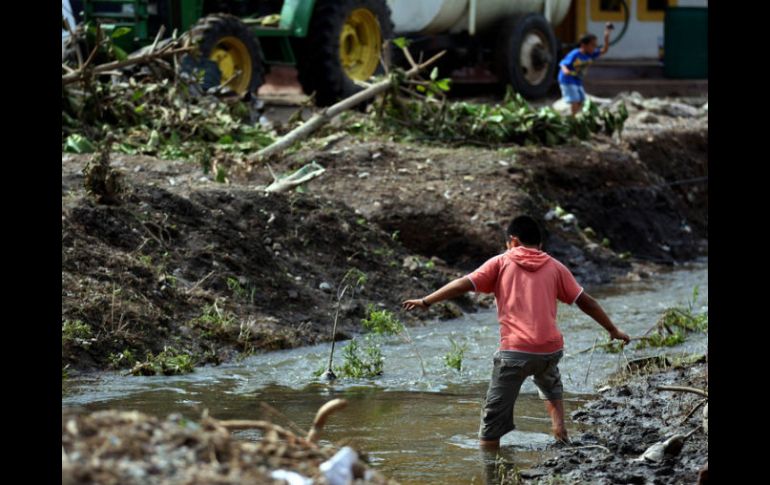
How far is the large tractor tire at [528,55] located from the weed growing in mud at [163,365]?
13634 mm

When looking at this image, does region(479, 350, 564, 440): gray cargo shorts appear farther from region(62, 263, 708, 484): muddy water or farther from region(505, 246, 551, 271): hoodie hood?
region(505, 246, 551, 271): hoodie hood

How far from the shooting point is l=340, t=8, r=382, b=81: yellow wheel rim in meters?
19.5

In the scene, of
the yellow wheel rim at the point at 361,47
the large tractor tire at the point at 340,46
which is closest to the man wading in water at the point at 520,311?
the large tractor tire at the point at 340,46

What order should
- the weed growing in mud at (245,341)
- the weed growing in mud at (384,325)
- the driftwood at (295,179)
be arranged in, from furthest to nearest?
1. the driftwood at (295,179)
2. the weed growing in mud at (384,325)
3. the weed growing in mud at (245,341)

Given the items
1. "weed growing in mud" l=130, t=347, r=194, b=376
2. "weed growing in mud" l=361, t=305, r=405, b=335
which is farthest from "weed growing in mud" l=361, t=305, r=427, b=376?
"weed growing in mud" l=130, t=347, r=194, b=376

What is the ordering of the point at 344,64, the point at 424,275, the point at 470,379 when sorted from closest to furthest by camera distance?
the point at 470,379, the point at 424,275, the point at 344,64

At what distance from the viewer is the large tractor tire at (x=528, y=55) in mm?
21969

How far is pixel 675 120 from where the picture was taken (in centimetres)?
2003

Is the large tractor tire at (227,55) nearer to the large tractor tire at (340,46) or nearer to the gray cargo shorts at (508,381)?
the large tractor tire at (340,46)

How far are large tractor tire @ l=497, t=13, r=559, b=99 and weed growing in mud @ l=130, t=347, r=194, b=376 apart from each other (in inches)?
537

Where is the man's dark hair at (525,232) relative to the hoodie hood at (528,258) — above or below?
above
